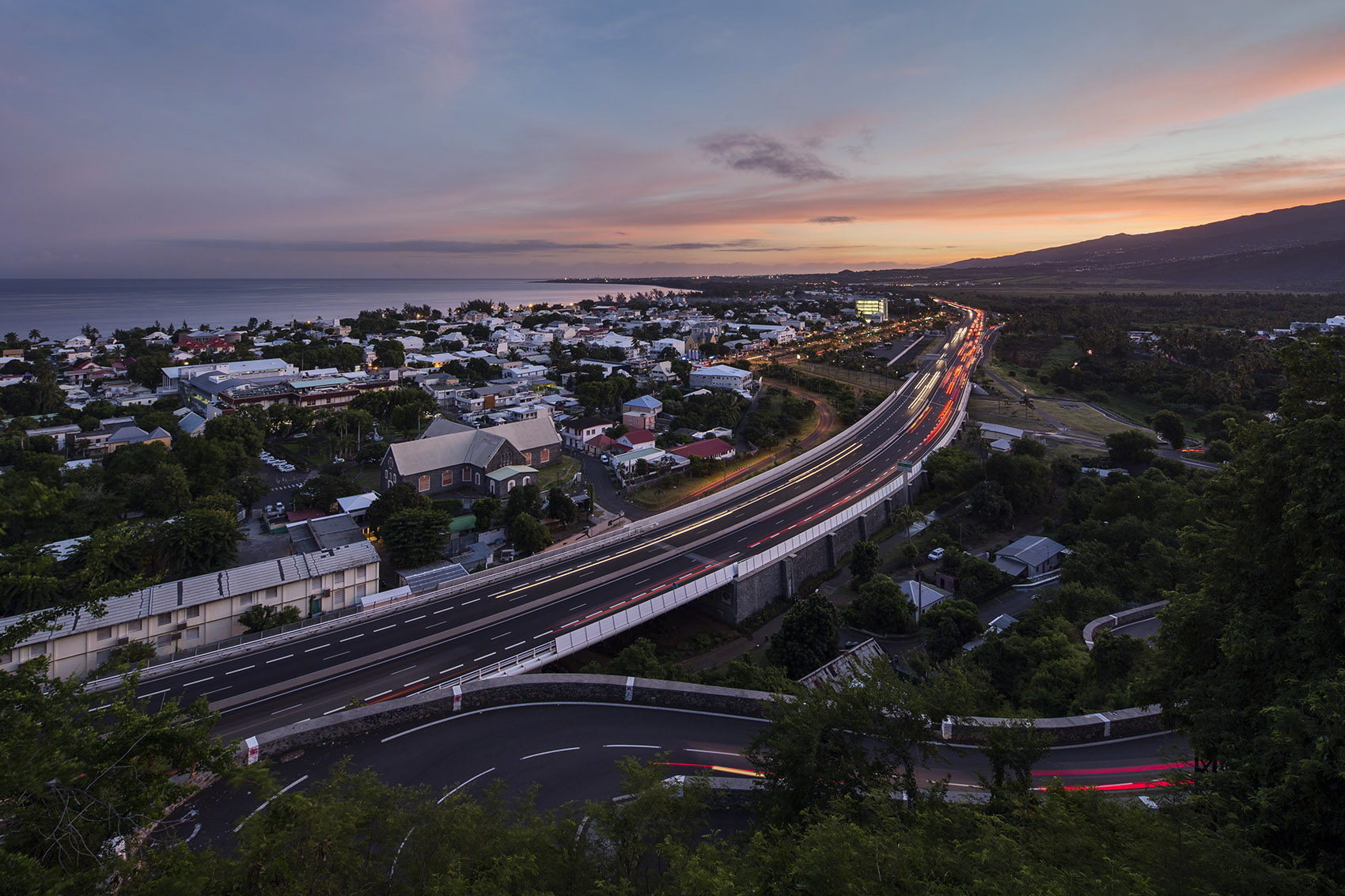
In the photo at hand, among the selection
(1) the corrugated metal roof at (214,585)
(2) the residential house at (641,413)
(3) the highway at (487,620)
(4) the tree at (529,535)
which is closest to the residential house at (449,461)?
(4) the tree at (529,535)

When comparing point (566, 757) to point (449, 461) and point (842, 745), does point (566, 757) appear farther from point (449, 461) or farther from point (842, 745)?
point (449, 461)

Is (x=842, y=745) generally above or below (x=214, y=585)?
above

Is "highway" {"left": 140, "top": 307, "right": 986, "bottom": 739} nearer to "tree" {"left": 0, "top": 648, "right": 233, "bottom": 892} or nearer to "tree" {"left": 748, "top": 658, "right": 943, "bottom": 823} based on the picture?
"tree" {"left": 0, "top": 648, "right": 233, "bottom": 892}

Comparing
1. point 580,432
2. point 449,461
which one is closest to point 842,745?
point 449,461

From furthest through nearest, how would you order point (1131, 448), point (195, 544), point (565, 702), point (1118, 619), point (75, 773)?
point (1131, 448) → point (195, 544) → point (1118, 619) → point (565, 702) → point (75, 773)

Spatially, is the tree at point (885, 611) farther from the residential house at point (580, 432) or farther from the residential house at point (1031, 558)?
the residential house at point (580, 432)

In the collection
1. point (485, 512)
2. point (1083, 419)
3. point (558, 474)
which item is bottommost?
point (558, 474)

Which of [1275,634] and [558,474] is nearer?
[1275,634]

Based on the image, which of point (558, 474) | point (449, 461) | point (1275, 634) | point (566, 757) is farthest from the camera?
point (558, 474)
